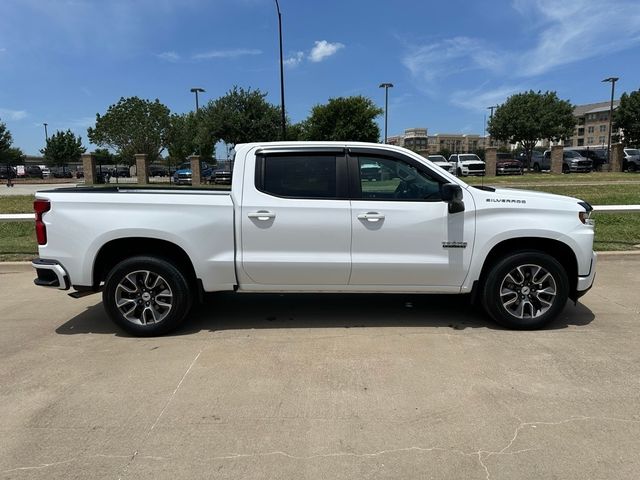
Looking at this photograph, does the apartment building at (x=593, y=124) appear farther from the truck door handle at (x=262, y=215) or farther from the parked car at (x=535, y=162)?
the truck door handle at (x=262, y=215)

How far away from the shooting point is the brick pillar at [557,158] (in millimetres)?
→ 36469

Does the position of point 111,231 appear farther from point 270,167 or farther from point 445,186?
point 445,186

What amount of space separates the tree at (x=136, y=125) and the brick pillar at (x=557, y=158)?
3114cm

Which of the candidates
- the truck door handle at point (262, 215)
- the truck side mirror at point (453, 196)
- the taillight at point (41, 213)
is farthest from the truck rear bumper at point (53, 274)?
the truck side mirror at point (453, 196)

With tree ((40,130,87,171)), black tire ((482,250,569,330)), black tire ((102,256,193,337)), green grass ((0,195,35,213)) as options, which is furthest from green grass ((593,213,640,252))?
tree ((40,130,87,171))

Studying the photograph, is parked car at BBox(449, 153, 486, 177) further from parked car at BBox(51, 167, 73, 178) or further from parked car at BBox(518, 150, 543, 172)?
parked car at BBox(51, 167, 73, 178)

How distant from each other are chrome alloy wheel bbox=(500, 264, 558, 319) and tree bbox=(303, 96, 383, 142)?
1678 inches

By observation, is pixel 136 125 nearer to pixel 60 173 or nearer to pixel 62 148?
pixel 60 173

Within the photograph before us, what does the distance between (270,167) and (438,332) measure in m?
2.32

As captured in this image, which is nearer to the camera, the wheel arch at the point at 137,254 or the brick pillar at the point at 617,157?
the wheel arch at the point at 137,254

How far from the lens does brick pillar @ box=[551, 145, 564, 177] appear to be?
36469 mm

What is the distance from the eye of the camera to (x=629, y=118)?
5059 centimetres

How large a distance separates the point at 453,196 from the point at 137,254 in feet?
10.2

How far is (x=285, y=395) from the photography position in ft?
12.2
